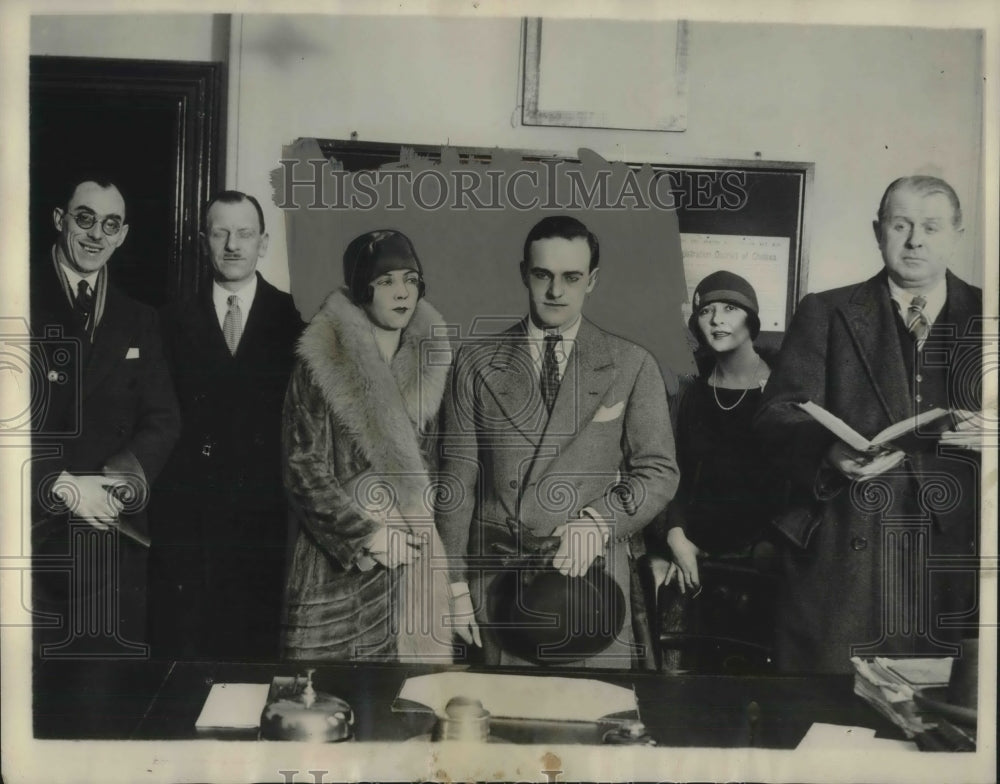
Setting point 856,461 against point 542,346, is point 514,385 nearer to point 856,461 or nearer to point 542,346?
point 542,346

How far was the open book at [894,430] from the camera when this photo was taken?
2.57 metres

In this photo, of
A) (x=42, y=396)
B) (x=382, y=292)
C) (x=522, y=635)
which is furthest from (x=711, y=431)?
(x=42, y=396)

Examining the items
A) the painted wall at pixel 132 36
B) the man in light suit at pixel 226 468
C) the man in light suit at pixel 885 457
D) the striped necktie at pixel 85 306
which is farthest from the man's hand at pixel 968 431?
the striped necktie at pixel 85 306

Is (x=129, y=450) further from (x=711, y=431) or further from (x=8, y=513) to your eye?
(x=711, y=431)

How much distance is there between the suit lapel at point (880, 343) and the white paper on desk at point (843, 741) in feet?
2.48

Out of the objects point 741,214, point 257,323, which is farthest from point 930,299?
point 257,323

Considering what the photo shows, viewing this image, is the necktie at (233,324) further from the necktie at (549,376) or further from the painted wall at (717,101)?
the necktie at (549,376)

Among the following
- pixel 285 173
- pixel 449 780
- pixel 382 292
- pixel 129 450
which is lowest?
pixel 449 780

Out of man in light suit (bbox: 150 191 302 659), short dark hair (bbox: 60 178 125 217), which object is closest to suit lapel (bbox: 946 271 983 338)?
man in light suit (bbox: 150 191 302 659)

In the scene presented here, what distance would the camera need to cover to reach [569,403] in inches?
100

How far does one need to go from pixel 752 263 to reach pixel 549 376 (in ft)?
1.85

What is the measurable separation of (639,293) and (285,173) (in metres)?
0.90

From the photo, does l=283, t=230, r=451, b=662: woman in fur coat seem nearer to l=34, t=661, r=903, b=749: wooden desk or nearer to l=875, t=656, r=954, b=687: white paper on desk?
l=34, t=661, r=903, b=749: wooden desk

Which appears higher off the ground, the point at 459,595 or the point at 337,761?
the point at 459,595
